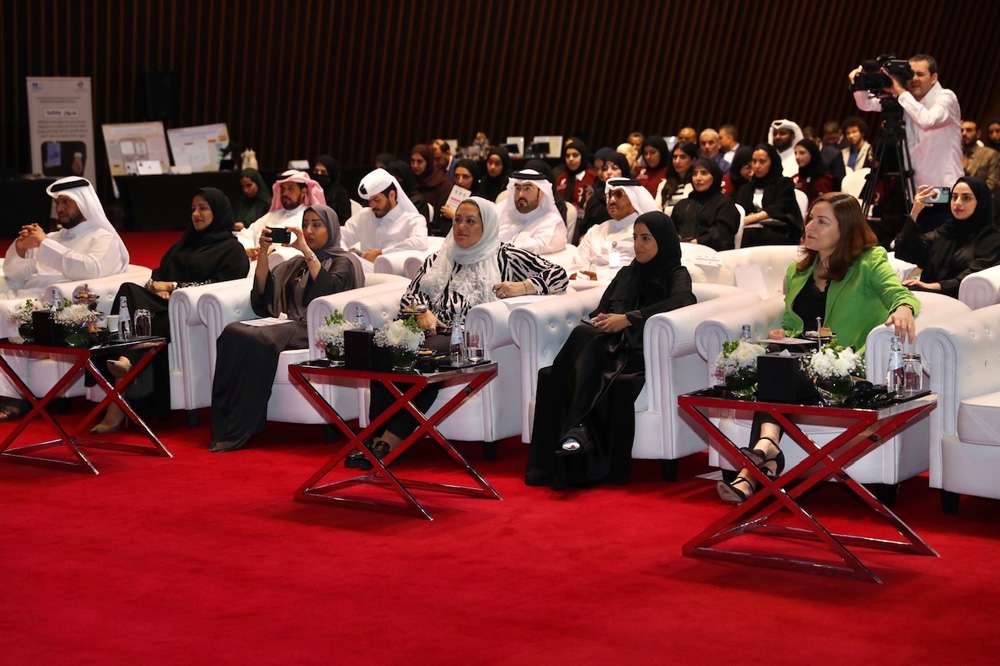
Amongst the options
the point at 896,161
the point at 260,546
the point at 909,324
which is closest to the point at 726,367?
the point at 909,324

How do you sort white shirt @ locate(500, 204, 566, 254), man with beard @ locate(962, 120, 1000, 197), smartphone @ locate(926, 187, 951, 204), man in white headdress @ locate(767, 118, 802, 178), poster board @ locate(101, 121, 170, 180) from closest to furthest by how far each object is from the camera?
smartphone @ locate(926, 187, 951, 204) → white shirt @ locate(500, 204, 566, 254) → man in white headdress @ locate(767, 118, 802, 178) → man with beard @ locate(962, 120, 1000, 197) → poster board @ locate(101, 121, 170, 180)

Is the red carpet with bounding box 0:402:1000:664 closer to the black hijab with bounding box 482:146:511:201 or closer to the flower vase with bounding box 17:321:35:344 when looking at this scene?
the flower vase with bounding box 17:321:35:344

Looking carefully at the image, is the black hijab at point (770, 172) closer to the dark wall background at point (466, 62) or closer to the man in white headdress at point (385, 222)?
the man in white headdress at point (385, 222)

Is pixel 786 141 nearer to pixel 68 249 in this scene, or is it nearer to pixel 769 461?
pixel 68 249

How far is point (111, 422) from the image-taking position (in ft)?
21.8

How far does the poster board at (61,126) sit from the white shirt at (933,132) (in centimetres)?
940

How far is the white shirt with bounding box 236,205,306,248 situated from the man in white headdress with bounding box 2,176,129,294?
1322 mm

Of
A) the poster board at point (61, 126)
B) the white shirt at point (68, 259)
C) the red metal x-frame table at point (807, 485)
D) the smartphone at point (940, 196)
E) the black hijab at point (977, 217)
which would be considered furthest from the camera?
the poster board at point (61, 126)

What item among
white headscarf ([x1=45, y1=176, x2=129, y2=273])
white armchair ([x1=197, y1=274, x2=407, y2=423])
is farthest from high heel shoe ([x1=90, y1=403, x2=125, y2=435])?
white headscarf ([x1=45, y1=176, x2=129, y2=273])

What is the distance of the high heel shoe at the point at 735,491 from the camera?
4.66 meters

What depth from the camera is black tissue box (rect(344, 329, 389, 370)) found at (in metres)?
4.98

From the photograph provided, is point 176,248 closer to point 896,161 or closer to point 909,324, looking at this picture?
point 909,324

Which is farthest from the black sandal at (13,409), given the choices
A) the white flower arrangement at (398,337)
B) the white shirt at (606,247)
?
the white shirt at (606,247)

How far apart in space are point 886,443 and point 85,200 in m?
4.73
